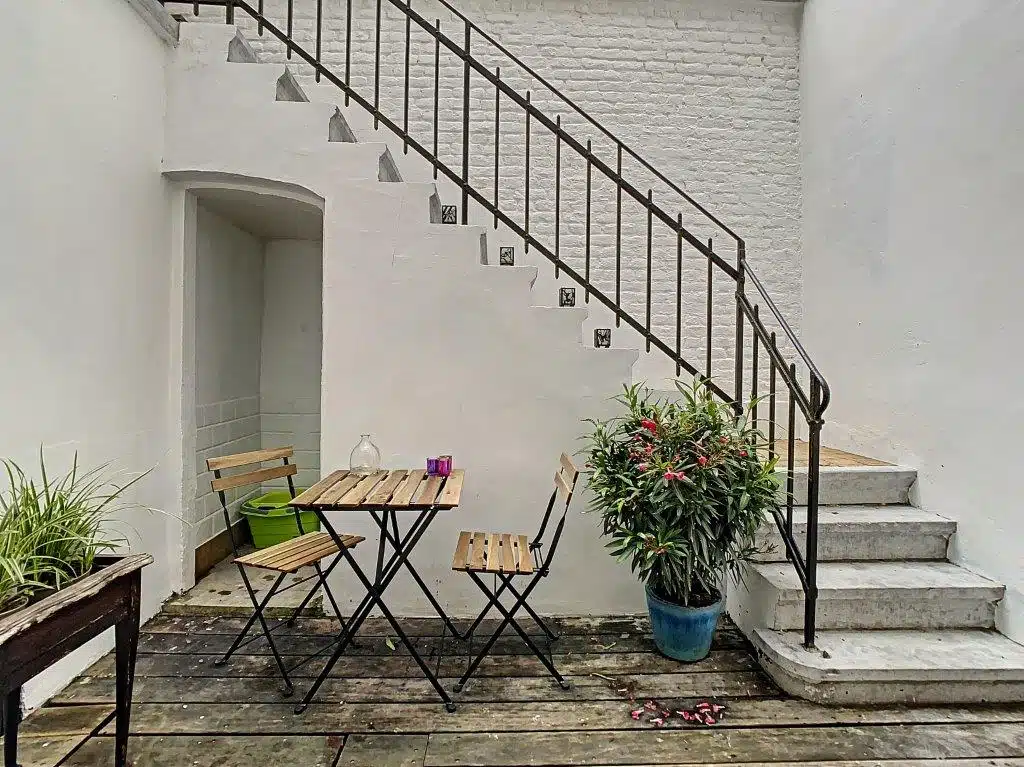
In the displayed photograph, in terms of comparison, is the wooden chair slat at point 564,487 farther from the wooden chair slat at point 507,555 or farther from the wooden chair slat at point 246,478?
the wooden chair slat at point 246,478

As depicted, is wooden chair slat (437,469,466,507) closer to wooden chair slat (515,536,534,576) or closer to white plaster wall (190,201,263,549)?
wooden chair slat (515,536,534,576)

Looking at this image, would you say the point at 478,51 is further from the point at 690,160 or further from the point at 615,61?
the point at 690,160

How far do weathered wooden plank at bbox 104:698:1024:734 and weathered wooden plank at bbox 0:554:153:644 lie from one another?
2.24 feet

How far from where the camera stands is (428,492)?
231 centimetres

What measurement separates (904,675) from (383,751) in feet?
6.35

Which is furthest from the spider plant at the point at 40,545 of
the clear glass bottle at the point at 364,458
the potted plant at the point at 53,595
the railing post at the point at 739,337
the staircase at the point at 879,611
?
the railing post at the point at 739,337

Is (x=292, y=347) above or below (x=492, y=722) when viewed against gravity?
above

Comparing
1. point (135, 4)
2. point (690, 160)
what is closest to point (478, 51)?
point (690, 160)

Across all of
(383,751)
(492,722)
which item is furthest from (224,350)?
(492,722)

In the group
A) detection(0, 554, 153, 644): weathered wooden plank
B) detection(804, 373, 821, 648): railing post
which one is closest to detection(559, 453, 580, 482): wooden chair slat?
detection(804, 373, 821, 648): railing post

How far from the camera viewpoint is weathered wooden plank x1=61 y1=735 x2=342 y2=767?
6.07 ft

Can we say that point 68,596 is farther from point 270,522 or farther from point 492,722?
point 270,522

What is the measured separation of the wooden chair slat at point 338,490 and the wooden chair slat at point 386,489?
11 cm

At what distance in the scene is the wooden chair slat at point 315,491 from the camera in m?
2.09
